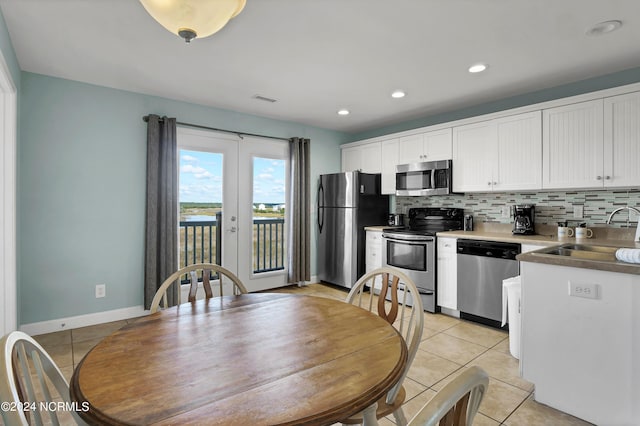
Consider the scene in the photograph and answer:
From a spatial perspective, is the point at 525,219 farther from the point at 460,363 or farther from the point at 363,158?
the point at 363,158

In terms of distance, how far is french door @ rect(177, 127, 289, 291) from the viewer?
13.2 feet

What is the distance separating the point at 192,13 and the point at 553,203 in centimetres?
374

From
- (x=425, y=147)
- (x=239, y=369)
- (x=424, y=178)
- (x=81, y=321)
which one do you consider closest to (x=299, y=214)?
(x=424, y=178)

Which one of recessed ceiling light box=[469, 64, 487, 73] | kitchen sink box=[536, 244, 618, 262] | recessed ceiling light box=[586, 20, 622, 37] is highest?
recessed ceiling light box=[469, 64, 487, 73]

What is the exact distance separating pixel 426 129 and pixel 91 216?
12.9ft

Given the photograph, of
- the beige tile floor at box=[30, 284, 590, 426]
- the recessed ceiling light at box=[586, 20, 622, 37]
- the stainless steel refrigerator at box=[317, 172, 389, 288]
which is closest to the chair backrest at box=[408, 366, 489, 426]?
the beige tile floor at box=[30, 284, 590, 426]

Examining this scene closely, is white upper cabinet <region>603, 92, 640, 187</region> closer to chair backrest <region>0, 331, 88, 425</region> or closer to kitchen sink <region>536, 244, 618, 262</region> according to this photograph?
kitchen sink <region>536, 244, 618, 262</region>

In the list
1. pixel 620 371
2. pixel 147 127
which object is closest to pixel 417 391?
pixel 620 371

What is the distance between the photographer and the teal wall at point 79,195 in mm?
3090

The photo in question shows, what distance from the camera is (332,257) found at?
4922 mm

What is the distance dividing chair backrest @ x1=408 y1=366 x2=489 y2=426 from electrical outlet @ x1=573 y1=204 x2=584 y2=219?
3.40 meters

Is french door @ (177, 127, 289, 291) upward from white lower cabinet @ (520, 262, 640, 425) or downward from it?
upward

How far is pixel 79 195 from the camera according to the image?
3316mm

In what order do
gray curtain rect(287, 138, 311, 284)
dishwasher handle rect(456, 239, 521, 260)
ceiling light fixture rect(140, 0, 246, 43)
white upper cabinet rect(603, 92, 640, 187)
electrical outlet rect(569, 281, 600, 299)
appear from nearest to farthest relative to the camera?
ceiling light fixture rect(140, 0, 246, 43)
electrical outlet rect(569, 281, 600, 299)
white upper cabinet rect(603, 92, 640, 187)
dishwasher handle rect(456, 239, 521, 260)
gray curtain rect(287, 138, 311, 284)
